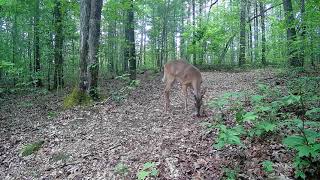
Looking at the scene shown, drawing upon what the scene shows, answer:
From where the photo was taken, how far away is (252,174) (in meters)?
4.26

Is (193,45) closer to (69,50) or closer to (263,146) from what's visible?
(69,50)

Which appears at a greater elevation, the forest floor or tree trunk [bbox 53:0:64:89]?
tree trunk [bbox 53:0:64:89]

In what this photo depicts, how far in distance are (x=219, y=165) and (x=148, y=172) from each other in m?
1.17

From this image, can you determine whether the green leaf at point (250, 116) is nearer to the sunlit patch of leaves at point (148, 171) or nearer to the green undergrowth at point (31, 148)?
the sunlit patch of leaves at point (148, 171)

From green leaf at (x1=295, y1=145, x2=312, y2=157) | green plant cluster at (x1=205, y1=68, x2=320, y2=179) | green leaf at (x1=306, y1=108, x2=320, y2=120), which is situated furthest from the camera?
green leaf at (x1=306, y1=108, x2=320, y2=120)

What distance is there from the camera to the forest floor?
4766 mm

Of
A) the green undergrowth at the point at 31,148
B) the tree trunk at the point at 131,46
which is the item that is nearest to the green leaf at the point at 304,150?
the green undergrowth at the point at 31,148

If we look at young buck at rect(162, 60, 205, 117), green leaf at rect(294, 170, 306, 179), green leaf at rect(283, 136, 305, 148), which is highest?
young buck at rect(162, 60, 205, 117)

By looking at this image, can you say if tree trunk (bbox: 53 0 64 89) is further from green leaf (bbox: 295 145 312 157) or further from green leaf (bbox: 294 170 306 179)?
green leaf (bbox: 295 145 312 157)

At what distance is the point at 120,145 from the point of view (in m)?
6.27

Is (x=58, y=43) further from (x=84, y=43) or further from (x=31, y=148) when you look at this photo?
(x=31, y=148)

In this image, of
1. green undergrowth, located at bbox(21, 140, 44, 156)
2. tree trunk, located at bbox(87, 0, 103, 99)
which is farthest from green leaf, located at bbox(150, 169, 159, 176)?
tree trunk, located at bbox(87, 0, 103, 99)

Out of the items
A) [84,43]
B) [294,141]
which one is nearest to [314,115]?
[294,141]

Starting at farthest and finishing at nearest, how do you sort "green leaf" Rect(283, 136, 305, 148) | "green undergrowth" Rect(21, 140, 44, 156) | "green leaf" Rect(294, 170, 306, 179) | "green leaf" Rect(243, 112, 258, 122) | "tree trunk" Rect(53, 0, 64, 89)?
"tree trunk" Rect(53, 0, 64, 89) < "green undergrowth" Rect(21, 140, 44, 156) < "green leaf" Rect(243, 112, 258, 122) < "green leaf" Rect(294, 170, 306, 179) < "green leaf" Rect(283, 136, 305, 148)
